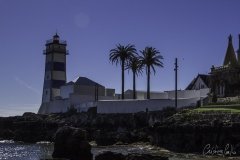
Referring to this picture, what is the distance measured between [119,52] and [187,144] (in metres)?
38.1

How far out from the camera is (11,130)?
10888 centimetres

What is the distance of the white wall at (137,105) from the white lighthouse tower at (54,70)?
2741cm

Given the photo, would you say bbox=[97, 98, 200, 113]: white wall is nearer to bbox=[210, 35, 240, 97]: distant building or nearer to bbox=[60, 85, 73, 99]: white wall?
bbox=[210, 35, 240, 97]: distant building

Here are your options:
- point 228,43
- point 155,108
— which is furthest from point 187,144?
point 228,43

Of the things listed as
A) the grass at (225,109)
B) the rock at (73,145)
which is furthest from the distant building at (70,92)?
the rock at (73,145)

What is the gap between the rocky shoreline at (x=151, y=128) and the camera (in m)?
60.2

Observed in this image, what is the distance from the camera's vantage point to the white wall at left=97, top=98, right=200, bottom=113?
83.7 metres

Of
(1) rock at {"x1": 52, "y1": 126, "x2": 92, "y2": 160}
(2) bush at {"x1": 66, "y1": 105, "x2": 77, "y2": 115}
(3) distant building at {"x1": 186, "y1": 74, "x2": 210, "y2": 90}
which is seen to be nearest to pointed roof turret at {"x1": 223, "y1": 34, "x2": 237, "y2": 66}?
(3) distant building at {"x1": 186, "y1": 74, "x2": 210, "y2": 90}

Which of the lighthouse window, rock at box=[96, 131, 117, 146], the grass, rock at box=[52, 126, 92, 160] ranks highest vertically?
the lighthouse window

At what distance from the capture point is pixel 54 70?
119375 millimetres

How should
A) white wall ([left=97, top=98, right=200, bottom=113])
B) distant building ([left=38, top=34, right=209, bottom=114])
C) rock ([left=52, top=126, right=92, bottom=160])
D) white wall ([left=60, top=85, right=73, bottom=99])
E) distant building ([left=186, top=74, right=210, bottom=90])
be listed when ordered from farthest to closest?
white wall ([left=60, top=85, right=73, bottom=99]) < distant building ([left=186, top=74, right=210, bottom=90]) < distant building ([left=38, top=34, right=209, bottom=114]) < white wall ([left=97, top=98, right=200, bottom=113]) < rock ([left=52, top=126, right=92, bottom=160])

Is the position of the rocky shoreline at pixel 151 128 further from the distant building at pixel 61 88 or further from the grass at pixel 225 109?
the distant building at pixel 61 88

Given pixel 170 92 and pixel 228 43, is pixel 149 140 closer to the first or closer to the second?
pixel 170 92

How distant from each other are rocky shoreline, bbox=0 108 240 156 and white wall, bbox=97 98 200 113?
1762mm
